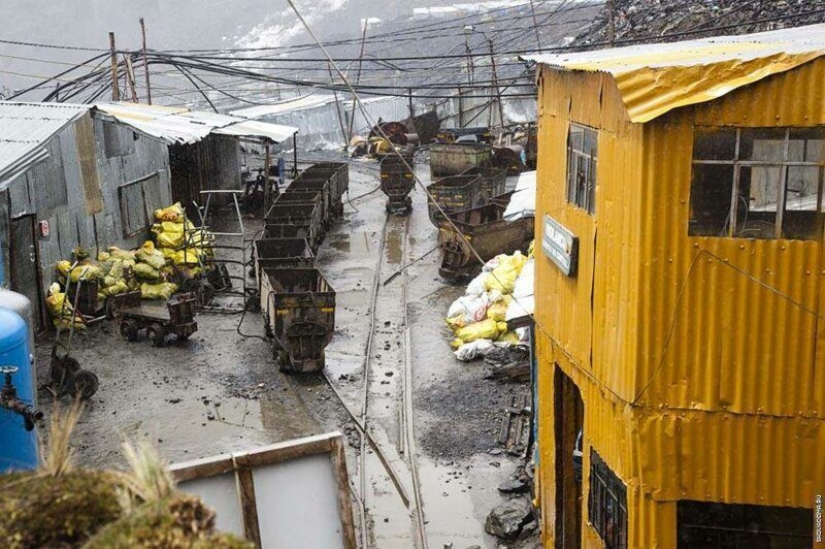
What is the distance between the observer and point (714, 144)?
6.71m

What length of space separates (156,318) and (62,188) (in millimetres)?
3939

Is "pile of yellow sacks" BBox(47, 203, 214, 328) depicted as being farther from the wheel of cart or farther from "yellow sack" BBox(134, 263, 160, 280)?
the wheel of cart

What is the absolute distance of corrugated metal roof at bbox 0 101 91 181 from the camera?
17.1 meters

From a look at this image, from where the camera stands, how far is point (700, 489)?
7.25m

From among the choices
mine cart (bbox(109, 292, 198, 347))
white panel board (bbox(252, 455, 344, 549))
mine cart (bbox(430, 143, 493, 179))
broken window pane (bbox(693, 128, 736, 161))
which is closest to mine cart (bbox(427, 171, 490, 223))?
mine cart (bbox(430, 143, 493, 179))

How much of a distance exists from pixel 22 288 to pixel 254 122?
16279mm

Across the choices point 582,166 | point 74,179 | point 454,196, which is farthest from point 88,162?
point 582,166

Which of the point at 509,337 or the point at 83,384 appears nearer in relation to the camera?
the point at 83,384

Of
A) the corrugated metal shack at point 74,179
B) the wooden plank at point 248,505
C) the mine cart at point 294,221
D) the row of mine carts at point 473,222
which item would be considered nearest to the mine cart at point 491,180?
the row of mine carts at point 473,222

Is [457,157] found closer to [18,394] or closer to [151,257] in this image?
[151,257]

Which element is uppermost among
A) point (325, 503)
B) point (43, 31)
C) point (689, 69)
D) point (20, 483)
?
point (43, 31)

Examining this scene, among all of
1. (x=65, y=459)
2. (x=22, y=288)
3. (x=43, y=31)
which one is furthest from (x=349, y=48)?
(x=65, y=459)

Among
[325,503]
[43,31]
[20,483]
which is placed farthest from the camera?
[43,31]

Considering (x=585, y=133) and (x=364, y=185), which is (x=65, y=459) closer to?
(x=585, y=133)
